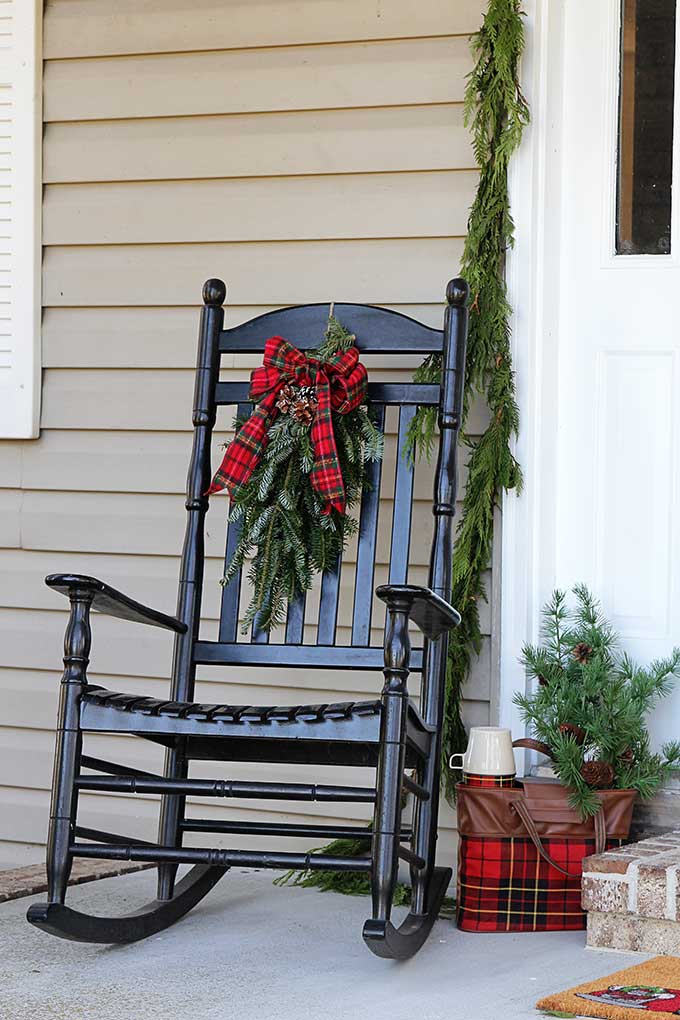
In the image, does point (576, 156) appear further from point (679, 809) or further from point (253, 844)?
point (253, 844)

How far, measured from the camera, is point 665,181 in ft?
9.32

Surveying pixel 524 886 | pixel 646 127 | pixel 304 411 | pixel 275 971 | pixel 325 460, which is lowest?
pixel 275 971

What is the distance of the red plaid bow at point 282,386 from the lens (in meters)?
2.68

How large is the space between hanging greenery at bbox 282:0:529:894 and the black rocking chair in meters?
0.17

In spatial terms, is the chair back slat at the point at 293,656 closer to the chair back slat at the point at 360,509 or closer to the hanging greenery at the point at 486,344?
the chair back slat at the point at 360,509

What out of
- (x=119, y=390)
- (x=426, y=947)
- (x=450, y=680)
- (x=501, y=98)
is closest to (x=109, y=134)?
(x=119, y=390)

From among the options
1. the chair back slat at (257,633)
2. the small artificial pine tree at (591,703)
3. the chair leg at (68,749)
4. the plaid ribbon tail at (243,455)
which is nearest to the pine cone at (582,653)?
the small artificial pine tree at (591,703)

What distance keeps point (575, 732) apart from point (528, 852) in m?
0.25

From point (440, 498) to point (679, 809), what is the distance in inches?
30.4

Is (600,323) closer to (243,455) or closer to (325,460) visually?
(325,460)

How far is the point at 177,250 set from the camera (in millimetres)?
3168

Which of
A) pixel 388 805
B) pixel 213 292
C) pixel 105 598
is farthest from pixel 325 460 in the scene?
pixel 388 805

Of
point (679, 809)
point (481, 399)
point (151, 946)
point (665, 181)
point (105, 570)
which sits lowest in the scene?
point (151, 946)

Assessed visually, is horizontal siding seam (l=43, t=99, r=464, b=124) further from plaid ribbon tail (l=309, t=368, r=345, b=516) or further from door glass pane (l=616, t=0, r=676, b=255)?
plaid ribbon tail (l=309, t=368, r=345, b=516)
